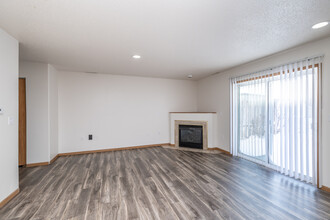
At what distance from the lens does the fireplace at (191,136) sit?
4746 millimetres

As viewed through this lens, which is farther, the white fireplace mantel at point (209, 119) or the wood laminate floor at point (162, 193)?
the white fireplace mantel at point (209, 119)

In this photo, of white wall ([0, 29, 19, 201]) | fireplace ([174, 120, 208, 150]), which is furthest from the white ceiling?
fireplace ([174, 120, 208, 150])

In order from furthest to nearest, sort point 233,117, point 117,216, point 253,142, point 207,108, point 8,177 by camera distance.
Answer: point 207,108
point 233,117
point 253,142
point 8,177
point 117,216

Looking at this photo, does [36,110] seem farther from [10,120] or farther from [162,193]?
[162,193]

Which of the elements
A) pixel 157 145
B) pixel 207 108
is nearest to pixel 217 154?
pixel 207 108

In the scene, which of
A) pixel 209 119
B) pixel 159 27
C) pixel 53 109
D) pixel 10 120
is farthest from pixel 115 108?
pixel 159 27

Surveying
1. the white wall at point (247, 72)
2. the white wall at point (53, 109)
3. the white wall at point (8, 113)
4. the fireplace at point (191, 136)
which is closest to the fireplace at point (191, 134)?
the fireplace at point (191, 136)

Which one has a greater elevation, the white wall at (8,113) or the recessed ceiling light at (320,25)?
the recessed ceiling light at (320,25)

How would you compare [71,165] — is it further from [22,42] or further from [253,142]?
[253,142]

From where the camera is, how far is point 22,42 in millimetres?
2387

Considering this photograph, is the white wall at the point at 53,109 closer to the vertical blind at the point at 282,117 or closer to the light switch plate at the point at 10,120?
the light switch plate at the point at 10,120

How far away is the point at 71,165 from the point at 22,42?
105 inches

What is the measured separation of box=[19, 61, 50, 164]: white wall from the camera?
3.33 meters

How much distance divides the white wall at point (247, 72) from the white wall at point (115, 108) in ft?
2.92
